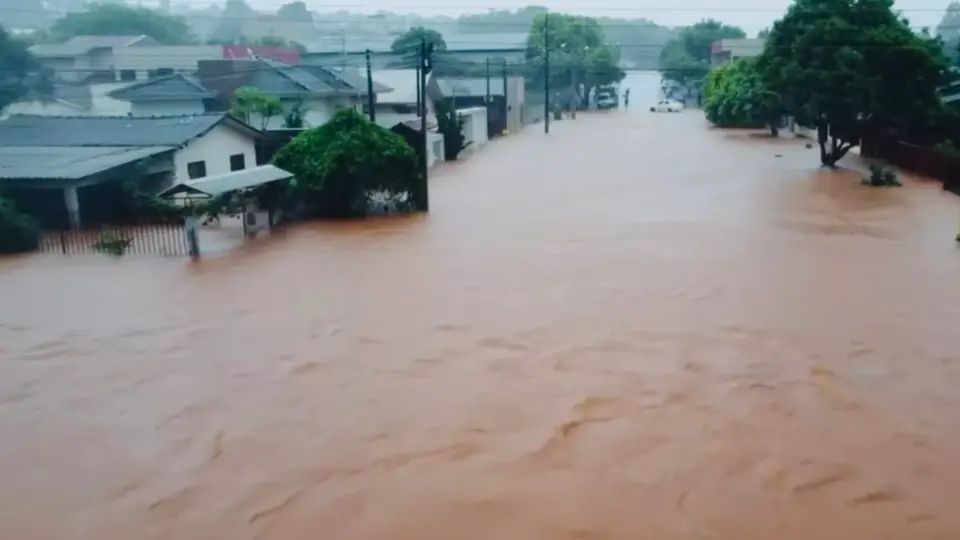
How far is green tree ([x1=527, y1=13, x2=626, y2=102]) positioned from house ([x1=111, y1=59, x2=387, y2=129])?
35.3 meters

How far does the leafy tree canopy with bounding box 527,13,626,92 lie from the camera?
69.2 meters

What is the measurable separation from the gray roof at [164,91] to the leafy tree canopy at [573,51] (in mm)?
40226

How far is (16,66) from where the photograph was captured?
39281mm

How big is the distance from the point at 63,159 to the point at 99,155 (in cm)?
90

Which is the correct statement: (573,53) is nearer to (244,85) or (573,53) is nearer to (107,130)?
(244,85)

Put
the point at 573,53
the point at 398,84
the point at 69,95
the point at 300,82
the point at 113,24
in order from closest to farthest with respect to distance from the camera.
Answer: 1. the point at 300,82
2. the point at 69,95
3. the point at 398,84
4. the point at 113,24
5. the point at 573,53

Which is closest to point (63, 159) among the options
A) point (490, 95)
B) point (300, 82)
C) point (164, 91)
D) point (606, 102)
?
point (164, 91)

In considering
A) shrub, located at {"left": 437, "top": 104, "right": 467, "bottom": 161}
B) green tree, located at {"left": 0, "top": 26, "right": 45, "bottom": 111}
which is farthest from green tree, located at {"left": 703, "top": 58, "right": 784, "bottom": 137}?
green tree, located at {"left": 0, "top": 26, "right": 45, "bottom": 111}

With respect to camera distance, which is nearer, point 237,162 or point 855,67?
point 237,162

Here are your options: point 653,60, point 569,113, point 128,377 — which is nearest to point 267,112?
point 128,377

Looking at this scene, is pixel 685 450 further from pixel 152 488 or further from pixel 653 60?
pixel 653 60

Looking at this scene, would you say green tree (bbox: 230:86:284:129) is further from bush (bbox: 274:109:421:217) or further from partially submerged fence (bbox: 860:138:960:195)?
partially submerged fence (bbox: 860:138:960:195)

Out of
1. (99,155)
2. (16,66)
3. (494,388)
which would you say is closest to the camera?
(494,388)

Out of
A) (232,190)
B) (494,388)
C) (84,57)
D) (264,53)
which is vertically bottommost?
(494,388)
